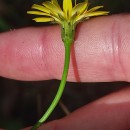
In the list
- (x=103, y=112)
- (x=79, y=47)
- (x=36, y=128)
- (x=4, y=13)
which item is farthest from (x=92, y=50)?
(x=4, y=13)

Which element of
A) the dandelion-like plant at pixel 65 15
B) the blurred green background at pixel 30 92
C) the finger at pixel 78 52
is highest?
the dandelion-like plant at pixel 65 15

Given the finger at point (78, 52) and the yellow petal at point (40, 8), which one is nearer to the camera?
the yellow petal at point (40, 8)

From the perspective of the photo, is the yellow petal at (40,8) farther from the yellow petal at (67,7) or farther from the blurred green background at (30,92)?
the blurred green background at (30,92)

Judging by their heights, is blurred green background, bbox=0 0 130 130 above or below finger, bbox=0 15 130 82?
below

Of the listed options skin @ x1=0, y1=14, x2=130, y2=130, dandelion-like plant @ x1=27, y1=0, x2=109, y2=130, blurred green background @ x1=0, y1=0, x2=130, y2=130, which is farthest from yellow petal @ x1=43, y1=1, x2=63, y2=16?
blurred green background @ x1=0, y1=0, x2=130, y2=130

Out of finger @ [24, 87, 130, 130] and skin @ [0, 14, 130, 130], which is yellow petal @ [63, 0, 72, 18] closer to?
skin @ [0, 14, 130, 130]

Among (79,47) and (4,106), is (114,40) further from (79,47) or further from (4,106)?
(4,106)

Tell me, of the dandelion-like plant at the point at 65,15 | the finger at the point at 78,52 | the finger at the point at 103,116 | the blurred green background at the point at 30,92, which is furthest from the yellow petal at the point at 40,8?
the blurred green background at the point at 30,92
